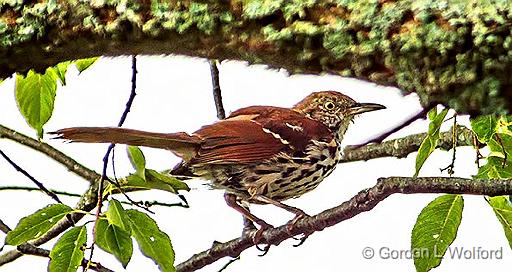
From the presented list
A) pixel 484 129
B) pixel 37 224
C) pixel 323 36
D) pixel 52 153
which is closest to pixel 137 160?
pixel 37 224

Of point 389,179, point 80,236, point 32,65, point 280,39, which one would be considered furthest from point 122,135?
point 280,39

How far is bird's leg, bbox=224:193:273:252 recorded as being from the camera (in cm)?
154

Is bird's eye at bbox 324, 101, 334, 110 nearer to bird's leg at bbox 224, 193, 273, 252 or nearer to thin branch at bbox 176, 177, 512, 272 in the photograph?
bird's leg at bbox 224, 193, 273, 252

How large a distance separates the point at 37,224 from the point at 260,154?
542mm

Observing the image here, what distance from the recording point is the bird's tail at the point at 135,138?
1.13 meters

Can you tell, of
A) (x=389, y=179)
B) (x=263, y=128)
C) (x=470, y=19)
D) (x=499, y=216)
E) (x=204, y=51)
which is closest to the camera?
(x=470, y=19)

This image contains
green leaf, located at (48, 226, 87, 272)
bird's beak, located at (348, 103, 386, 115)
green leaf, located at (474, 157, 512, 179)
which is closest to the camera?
green leaf, located at (48, 226, 87, 272)

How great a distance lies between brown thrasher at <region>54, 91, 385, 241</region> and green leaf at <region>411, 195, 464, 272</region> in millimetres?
294

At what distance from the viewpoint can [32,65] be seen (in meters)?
0.76

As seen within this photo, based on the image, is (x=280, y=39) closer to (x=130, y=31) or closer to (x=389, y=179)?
(x=130, y=31)

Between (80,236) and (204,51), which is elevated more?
(80,236)

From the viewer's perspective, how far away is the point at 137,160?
1.31 m

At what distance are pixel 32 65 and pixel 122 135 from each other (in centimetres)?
56

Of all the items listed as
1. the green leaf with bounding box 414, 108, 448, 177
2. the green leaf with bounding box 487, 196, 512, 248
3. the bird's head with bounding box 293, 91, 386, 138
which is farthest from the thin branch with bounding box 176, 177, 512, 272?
the bird's head with bounding box 293, 91, 386, 138
